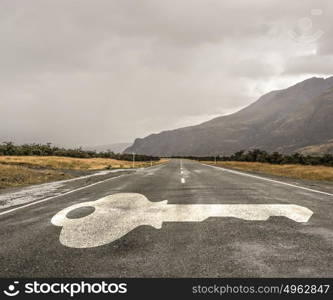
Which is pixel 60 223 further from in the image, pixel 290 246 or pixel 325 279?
pixel 325 279

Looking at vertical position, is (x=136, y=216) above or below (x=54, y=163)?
above

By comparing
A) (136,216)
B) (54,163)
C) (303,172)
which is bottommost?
(303,172)

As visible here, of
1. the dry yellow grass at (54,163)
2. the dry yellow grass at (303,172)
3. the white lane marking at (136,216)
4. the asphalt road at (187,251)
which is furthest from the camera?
the dry yellow grass at (54,163)

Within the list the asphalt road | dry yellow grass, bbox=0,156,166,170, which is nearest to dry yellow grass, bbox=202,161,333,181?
the asphalt road

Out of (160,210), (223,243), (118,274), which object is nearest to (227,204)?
(160,210)

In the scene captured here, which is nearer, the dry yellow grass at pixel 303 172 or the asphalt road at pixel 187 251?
the asphalt road at pixel 187 251

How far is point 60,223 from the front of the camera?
4.16 meters

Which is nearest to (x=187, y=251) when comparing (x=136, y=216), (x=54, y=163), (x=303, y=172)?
(x=136, y=216)

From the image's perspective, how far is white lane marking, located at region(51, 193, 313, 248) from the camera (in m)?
3.45

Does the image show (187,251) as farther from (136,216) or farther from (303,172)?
(303,172)

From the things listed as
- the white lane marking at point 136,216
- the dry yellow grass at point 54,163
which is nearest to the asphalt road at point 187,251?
the white lane marking at point 136,216

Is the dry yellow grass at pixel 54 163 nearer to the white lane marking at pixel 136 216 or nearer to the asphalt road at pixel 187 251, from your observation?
the white lane marking at pixel 136 216

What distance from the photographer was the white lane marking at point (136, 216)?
345 cm

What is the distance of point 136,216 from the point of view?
4457 mm
